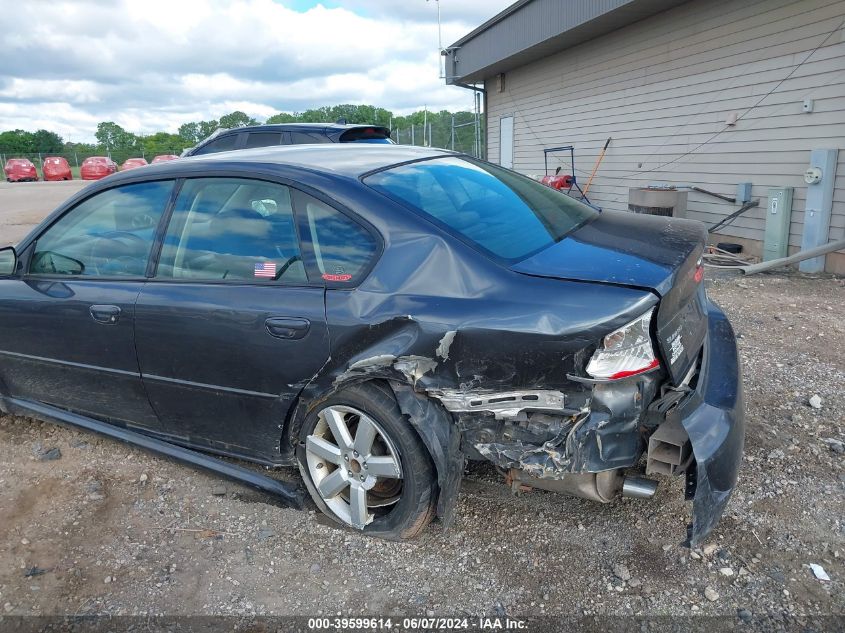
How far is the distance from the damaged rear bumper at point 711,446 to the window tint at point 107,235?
8.46 ft

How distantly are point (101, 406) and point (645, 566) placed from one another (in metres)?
2.81

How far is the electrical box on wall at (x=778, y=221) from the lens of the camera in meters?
7.68

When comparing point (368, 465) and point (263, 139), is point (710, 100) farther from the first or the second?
point (368, 465)

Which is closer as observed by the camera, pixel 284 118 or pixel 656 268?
pixel 656 268

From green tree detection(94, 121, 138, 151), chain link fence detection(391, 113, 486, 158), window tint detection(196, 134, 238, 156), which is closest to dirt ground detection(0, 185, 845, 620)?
window tint detection(196, 134, 238, 156)

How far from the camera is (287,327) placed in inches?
102

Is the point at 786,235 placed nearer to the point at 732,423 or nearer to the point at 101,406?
the point at 732,423

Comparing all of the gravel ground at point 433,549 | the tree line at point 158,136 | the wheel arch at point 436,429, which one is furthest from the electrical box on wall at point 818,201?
the tree line at point 158,136

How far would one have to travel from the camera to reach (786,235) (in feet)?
25.5

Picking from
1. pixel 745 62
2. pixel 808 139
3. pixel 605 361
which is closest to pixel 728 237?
pixel 808 139

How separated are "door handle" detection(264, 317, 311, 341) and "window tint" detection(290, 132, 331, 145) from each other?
19.5ft

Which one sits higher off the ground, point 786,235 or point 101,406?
point 786,235

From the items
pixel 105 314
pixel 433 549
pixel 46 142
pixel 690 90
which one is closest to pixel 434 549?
pixel 433 549

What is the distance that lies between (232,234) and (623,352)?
181cm
